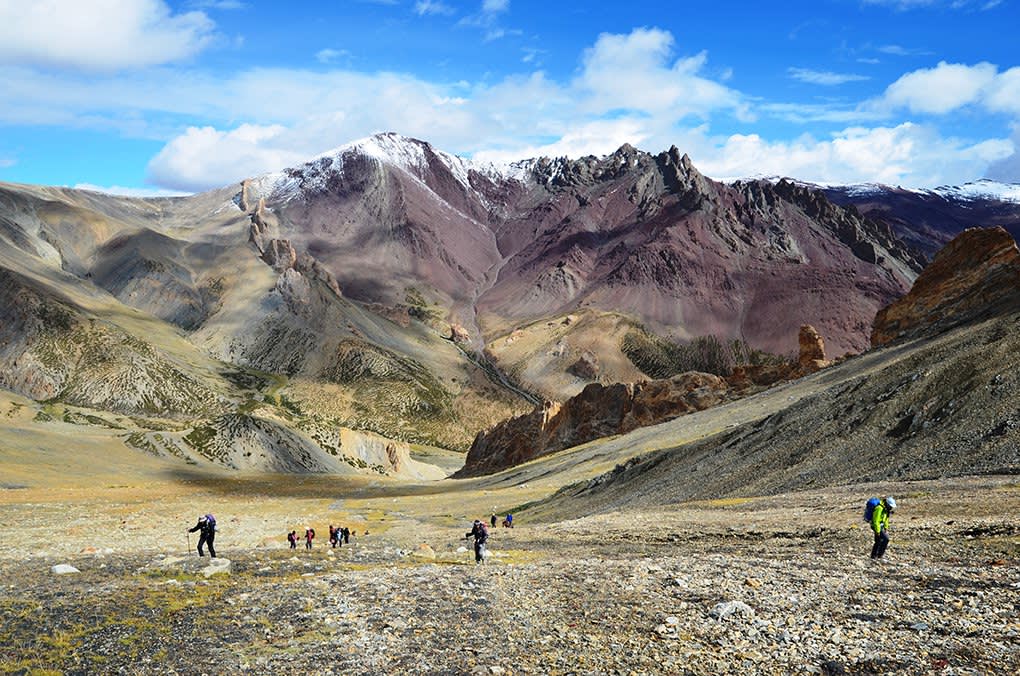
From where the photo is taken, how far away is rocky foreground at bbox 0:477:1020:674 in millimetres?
12789

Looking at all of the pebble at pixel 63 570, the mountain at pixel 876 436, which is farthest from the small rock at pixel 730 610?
the mountain at pixel 876 436

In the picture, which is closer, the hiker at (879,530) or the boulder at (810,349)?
the hiker at (879,530)

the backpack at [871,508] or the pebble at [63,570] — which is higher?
the backpack at [871,508]

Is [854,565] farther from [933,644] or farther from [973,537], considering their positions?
[933,644]

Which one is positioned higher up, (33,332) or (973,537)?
(33,332)

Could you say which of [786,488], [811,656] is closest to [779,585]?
[811,656]

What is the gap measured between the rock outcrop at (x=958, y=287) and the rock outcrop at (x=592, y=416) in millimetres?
25172

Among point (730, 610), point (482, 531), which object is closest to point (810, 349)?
point (482, 531)

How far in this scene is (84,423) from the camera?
140 meters

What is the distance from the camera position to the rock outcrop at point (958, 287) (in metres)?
70.0

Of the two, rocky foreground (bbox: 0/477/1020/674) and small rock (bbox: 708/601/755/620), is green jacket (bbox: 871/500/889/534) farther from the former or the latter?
small rock (bbox: 708/601/755/620)

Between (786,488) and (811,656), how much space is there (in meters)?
27.0

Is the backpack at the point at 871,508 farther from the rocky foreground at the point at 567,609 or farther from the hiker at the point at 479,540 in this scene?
the hiker at the point at 479,540

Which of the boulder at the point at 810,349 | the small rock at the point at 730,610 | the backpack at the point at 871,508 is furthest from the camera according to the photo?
the boulder at the point at 810,349
